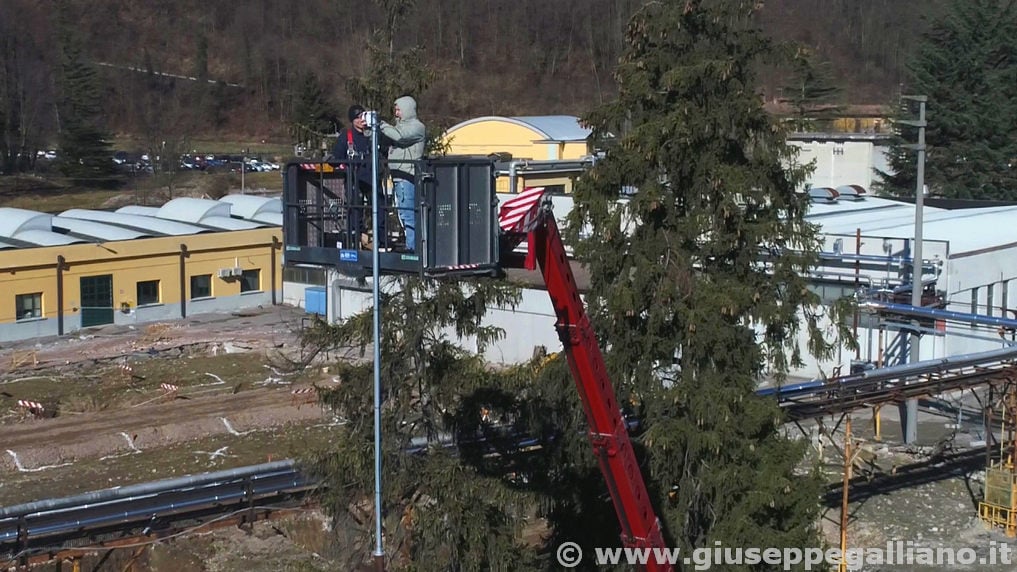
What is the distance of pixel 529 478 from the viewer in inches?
492

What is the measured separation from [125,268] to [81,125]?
103 feet

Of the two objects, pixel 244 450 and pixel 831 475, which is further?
pixel 244 450

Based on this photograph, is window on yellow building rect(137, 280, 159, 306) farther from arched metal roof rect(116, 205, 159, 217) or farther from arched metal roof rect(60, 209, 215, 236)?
arched metal roof rect(116, 205, 159, 217)

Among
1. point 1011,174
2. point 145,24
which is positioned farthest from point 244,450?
point 145,24

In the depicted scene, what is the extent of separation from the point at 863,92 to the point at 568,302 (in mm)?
76612

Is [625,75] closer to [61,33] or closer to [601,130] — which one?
[601,130]

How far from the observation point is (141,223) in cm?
3444

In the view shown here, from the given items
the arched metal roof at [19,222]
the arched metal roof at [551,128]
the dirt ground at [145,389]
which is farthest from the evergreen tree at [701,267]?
the arched metal roof at [551,128]

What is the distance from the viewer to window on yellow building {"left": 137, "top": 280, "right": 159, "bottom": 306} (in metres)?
31.5

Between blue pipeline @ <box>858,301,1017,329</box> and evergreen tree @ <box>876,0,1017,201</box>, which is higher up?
evergreen tree @ <box>876,0,1017,201</box>

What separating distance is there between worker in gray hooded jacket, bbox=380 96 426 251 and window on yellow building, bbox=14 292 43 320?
23444mm

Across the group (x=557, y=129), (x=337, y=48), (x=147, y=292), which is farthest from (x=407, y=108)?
(x=337, y=48)

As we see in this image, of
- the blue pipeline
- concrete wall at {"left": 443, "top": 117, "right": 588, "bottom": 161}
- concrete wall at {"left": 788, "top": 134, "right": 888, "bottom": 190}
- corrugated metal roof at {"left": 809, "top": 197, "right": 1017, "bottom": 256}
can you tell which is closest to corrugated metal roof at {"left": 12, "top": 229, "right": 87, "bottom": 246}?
concrete wall at {"left": 443, "top": 117, "right": 588, "bottom": 161}

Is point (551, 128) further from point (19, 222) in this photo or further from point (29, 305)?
point (29, 305)
